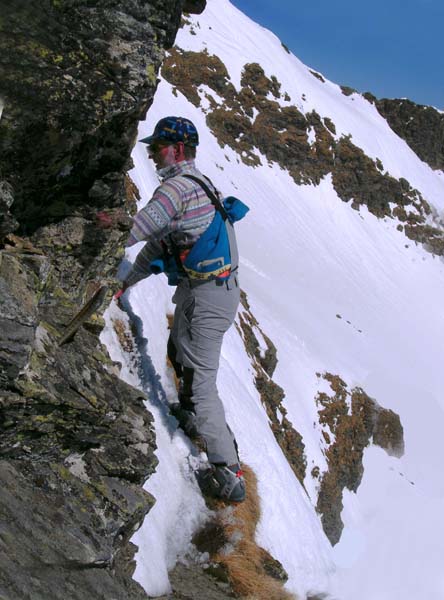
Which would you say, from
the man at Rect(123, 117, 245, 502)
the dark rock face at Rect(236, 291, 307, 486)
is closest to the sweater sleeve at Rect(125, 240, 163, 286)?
the man at Rect(123, 117, 245, 502)

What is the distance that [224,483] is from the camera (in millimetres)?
7145

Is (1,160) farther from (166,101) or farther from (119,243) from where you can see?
(166,101)

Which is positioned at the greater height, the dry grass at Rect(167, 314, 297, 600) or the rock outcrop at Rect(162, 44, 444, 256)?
the rock outcrop at Rect(162, 44, 444, 256)

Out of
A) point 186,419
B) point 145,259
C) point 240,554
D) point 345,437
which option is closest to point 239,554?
point 240,554

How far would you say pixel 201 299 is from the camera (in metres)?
6.64

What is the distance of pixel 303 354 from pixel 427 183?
58.3m

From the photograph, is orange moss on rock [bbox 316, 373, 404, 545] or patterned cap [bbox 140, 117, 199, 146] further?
orange moss on rock [bbox 316, 373, 404, 545]

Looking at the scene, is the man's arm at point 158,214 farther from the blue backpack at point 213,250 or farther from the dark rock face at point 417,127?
the dark rock face at point 417,127

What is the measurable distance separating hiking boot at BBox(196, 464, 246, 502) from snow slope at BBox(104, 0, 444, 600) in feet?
0.64

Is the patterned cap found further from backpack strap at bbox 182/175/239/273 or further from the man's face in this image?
backpack strap at bbox 182/175/239/273

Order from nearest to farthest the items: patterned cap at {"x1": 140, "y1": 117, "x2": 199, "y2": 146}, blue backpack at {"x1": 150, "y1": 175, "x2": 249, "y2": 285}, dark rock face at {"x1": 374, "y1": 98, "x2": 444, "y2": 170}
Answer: patterned cap at {"x1": 140, "y1": 117, "x2": 199, "y2": 146} < blue backpack at {"x1": 150, "y1": 175, "x2": 249, "y2": 285} < dark rock face at {"x1": 374, "y1": 98, "x2": 444, "y2": 170}

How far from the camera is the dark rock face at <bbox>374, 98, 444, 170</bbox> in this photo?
291 feet

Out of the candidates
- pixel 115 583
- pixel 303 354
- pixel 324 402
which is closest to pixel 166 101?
pixel 303 354

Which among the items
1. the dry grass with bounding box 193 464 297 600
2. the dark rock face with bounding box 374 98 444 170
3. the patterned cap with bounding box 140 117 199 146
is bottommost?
the dry grass with bounding box 193 464 297 600
